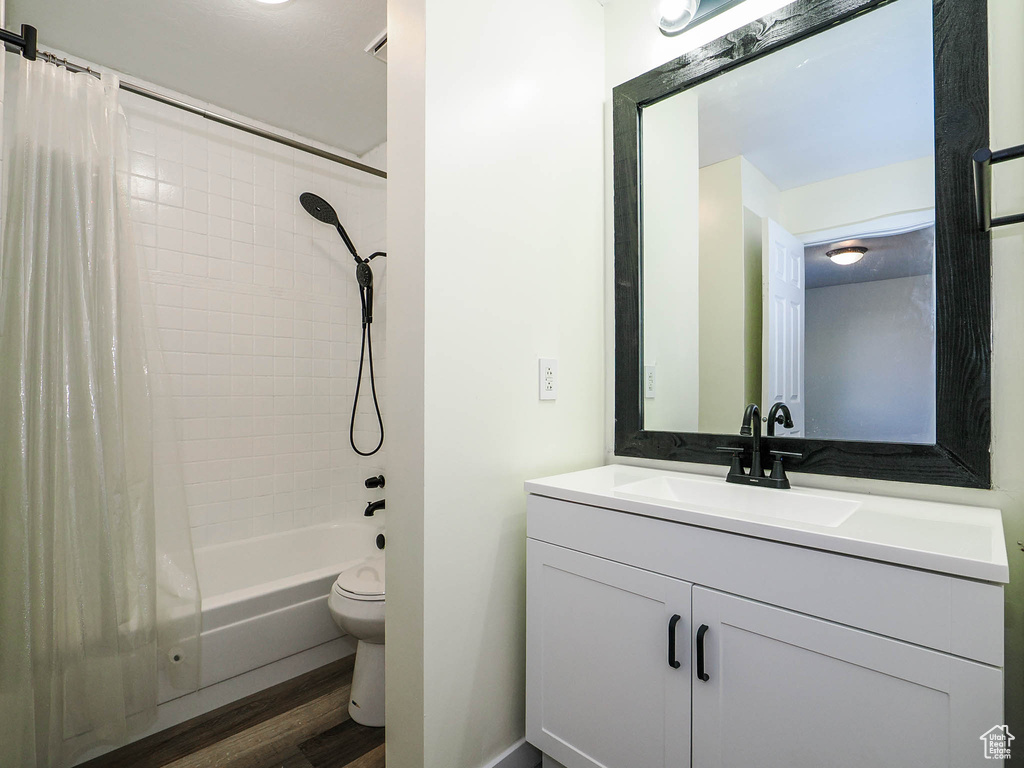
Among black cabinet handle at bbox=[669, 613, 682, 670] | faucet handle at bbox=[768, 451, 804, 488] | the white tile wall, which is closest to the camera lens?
black cabinet handle at bbox=[669, 613, 682, 670]

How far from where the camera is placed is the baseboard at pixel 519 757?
1.29m

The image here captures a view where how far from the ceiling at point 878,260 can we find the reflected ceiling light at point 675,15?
2.48 ft

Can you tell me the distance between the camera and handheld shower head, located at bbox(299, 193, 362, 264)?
245 centimetres

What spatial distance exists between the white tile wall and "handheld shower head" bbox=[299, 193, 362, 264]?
0.35 feet

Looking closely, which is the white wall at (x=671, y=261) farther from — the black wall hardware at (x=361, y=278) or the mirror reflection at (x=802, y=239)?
the black wall hardware at (x=361, y=278)

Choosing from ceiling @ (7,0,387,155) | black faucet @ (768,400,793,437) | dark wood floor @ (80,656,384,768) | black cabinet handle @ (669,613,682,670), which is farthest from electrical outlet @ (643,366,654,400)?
ceiling @ (7,0,387,155)

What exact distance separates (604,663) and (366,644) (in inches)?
36.9

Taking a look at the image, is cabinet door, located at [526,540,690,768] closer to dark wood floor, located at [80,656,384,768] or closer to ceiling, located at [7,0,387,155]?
dark wood floor, located at [80,656,384,768]

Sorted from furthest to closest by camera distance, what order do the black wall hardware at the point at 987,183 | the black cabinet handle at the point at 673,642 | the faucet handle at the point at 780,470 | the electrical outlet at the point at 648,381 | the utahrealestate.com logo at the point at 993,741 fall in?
the electrical outlet at the point at 648,381 < the faucet handle at the point at 780,470 < the black cabinet handle at the point at 673,642 < the black wall hardware at the point at 987,183 < the utahrealestate.com logo at the point at 993,741

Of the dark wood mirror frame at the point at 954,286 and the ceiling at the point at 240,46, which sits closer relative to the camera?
the dark wood mirror frame at the point at 954,286

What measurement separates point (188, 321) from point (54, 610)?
1260 mm

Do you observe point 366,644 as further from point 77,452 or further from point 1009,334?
point 1009,334

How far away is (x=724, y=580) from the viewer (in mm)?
937

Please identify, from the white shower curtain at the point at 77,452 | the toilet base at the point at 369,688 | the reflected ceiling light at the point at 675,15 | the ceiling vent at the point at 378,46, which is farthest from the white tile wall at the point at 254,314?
the reflected ceiling light at the point at 675,15
